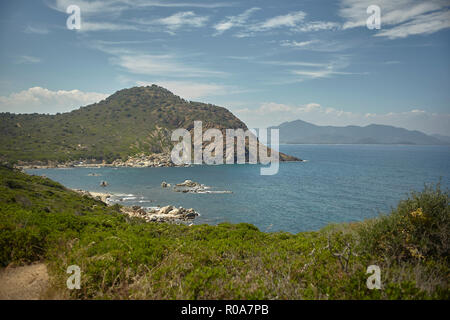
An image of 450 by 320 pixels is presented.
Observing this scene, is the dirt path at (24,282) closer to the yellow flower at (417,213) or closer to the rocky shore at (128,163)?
the yellow flower at (417,213)

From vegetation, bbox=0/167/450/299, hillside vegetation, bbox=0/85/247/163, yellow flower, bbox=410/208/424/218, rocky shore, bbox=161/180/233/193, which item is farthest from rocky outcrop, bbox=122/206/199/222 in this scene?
hillside vegetation, bbox=0/85/247/163

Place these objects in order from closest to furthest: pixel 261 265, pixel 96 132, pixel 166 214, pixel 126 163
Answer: pixel 261 265 < pixel 166 214 < pixel 126 163 < pixel 96 132

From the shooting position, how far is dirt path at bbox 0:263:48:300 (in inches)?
221

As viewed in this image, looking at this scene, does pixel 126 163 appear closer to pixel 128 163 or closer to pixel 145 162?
pixel 128 163

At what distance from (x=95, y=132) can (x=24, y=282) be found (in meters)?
173

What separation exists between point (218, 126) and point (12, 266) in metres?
157

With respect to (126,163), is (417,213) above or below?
above

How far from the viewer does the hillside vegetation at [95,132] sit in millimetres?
123562

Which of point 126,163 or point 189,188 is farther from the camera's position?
point 126,163

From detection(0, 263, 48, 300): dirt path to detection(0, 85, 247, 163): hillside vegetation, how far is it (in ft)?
415

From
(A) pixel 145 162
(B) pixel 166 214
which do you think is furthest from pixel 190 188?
(A) pixel 145 162

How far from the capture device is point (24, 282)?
20.2ft
